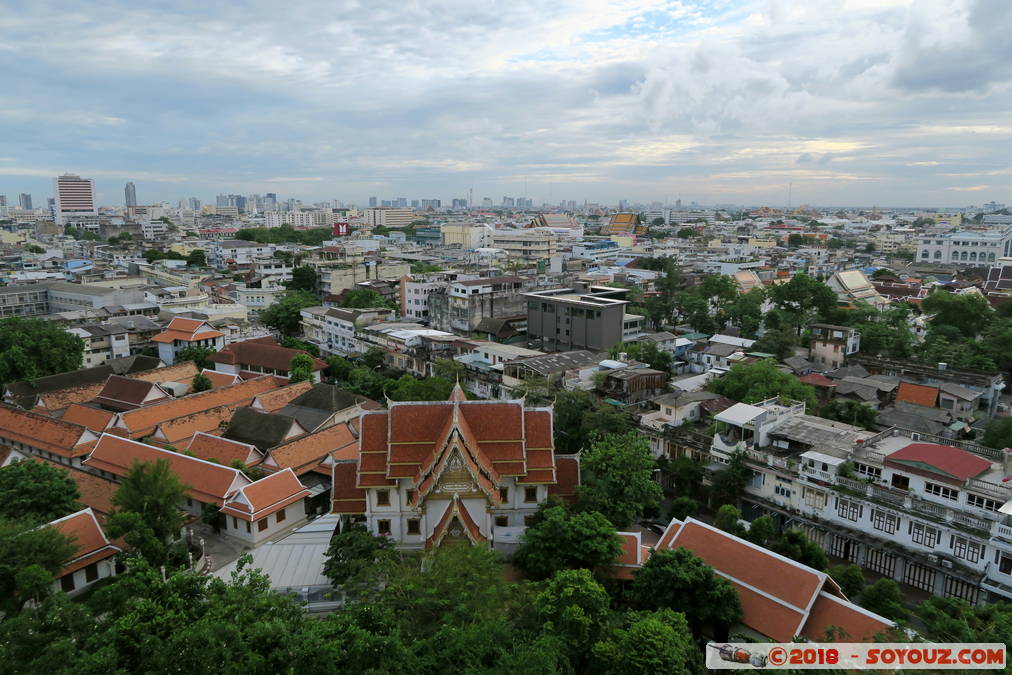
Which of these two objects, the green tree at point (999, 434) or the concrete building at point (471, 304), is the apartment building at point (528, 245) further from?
the green tree at point (999, 434)

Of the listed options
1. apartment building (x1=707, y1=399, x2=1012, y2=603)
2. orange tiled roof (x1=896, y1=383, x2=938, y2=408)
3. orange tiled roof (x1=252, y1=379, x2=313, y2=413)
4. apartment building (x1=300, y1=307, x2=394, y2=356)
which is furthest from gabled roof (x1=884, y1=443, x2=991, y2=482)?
apartment building (x1=300, y1=307, x2=394, y2=356)

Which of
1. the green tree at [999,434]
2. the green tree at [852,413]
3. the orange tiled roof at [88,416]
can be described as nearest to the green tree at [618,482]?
the green tree at [852,413]

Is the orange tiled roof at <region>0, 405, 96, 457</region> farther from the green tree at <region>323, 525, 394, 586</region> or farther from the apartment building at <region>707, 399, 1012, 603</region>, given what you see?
the apartment building at <region>707, 399, 1012, 603</region>

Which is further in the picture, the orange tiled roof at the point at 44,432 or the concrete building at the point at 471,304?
the concrete building at the point at 471,304

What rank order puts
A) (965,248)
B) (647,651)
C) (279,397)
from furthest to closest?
(965,248) < (279,397) < (647,651)

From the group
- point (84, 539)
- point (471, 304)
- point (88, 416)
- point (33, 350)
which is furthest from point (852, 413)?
point (33, 350)

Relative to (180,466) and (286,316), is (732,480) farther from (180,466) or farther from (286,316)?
(286,316)
